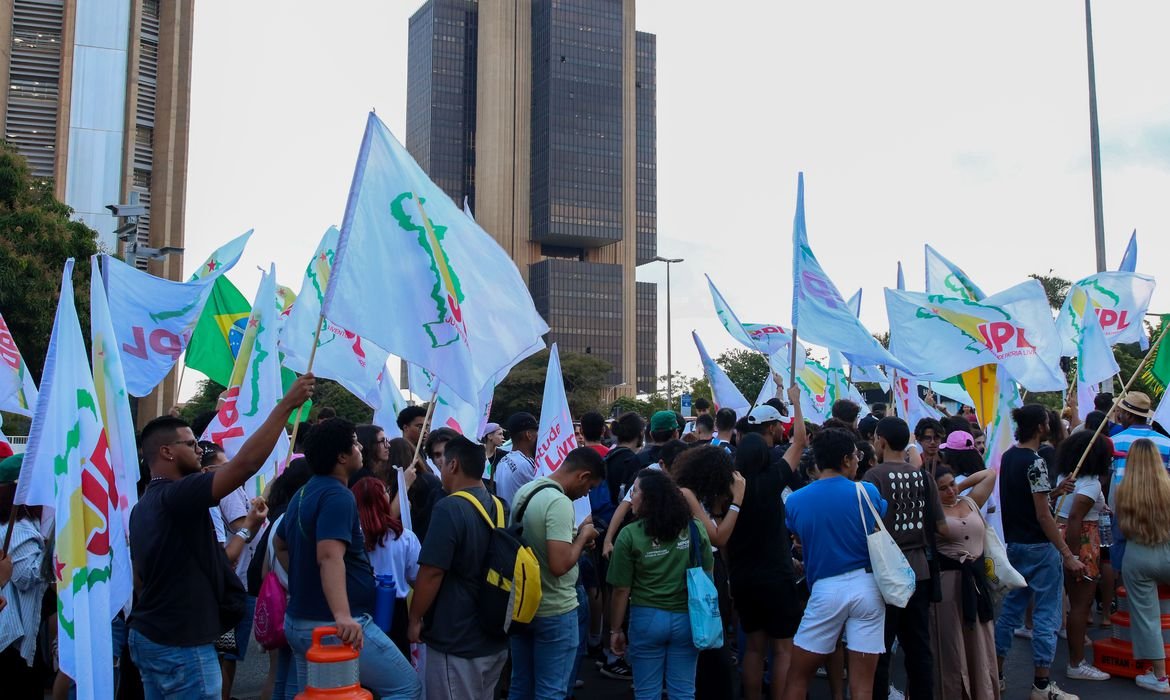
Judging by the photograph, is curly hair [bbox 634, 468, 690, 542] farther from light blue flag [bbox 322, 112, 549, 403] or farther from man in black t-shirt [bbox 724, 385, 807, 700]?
light blue flag [bbox 322, 112, 549, 403]

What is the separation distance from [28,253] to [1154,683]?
21430mm

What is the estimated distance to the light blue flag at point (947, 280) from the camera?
36.5 ft

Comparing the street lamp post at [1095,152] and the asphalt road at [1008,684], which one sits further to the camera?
the street lamp post at [1095,152]

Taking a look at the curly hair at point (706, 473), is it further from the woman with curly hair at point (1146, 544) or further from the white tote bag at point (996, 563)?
the woman with curly hair at point (1146, 544)

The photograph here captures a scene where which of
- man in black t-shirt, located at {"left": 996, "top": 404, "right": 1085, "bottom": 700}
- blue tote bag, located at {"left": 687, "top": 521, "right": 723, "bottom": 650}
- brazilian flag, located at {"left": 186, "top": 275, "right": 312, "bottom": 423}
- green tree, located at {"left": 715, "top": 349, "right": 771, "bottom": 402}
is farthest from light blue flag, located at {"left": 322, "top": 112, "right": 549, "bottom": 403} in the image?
green tree, located at {"left": 715, "top": 349, "right": 771, "bottom": 402}

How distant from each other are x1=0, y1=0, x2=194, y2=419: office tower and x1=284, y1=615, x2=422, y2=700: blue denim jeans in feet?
115

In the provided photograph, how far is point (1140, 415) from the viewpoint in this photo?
8.04 metres

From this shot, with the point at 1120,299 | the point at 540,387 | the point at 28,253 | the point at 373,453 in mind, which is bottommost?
the point at 373,453

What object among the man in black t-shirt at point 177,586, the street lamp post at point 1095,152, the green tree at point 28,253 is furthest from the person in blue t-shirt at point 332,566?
the green tree at point 28,253

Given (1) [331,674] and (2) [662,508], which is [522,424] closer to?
(2) [662,508]

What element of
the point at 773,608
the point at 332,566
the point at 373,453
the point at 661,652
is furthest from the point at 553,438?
the point at 332,566

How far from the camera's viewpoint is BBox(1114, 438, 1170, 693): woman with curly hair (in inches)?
275

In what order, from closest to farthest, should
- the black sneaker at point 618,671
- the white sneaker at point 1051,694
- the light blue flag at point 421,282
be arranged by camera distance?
the light blue flag at point 421,282 → the white sneaker at point 1051,694 → the black sneaker at point 618,671

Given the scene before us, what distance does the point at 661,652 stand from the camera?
5594 mm
